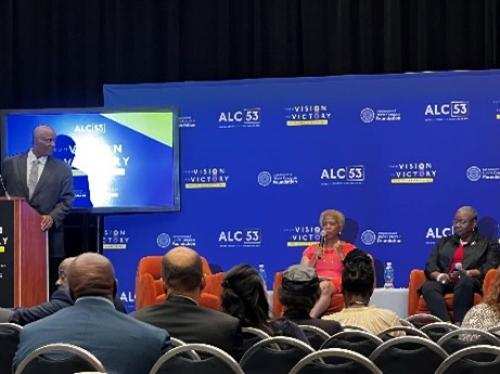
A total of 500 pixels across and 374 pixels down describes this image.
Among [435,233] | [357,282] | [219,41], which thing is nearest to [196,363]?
[357,282]

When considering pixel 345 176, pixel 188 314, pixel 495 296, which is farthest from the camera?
pixel 345 176

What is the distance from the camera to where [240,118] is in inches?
376

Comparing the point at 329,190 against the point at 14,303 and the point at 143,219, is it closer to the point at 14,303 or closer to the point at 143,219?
the point at 143,219

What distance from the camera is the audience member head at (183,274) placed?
4020 mm

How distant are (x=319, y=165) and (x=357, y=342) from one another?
17.5 ft

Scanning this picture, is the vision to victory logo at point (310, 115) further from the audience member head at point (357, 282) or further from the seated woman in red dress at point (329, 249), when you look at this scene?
the audience member head at point (357, 282)

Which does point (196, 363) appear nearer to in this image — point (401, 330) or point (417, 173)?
point (401, 330)

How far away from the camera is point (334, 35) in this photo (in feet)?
32.3

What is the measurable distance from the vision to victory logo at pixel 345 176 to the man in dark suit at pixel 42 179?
2288mm

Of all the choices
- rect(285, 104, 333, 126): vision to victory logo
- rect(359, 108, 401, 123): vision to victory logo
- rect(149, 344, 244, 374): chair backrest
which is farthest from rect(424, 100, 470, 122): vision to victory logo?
rect(149, 344, 244, 374): chair backrest

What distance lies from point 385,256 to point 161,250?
2079 mm

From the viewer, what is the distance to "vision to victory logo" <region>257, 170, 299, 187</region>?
30.7 ft

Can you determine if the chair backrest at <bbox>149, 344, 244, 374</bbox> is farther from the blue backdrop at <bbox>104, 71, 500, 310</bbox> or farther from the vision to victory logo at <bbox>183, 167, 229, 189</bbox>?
the vision to victory logo at <bbox>183, 167, 229, 189</bbox>

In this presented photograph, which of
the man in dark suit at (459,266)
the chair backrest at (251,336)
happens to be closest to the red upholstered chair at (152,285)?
the man in dark suit at (459,266)
